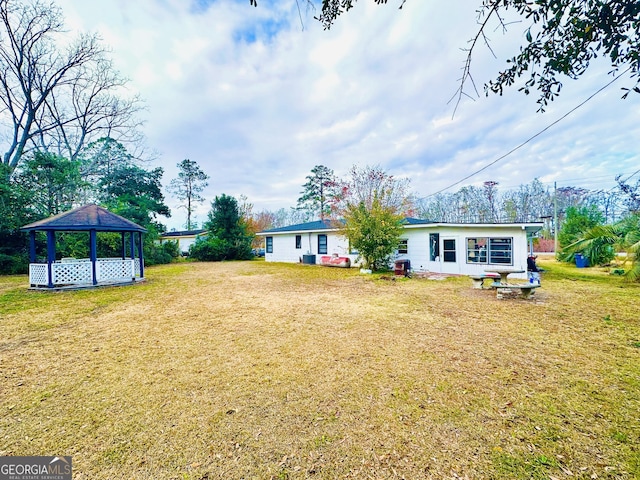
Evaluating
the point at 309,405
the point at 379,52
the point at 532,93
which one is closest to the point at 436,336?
the point at 309,405

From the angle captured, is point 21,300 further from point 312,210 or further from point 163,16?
point 312,210

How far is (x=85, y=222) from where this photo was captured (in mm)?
9812

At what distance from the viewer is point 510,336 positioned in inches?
182

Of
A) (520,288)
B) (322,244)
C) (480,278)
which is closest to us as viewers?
(520,288)

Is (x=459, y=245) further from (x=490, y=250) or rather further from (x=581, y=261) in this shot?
(x=581, y=261)

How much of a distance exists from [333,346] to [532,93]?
4278mm

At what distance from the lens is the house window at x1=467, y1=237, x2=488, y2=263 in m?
11.8

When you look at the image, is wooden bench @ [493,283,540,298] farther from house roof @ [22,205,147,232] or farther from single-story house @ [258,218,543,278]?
house roof @ [22,205,147,232]

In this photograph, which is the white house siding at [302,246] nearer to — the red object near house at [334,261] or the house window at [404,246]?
the red object near house at [334,261]

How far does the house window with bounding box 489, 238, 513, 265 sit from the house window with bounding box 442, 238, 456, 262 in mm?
1482

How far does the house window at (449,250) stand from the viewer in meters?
12.5

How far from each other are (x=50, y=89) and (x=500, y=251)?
1079 inches

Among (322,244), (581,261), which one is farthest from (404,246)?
(581,261)

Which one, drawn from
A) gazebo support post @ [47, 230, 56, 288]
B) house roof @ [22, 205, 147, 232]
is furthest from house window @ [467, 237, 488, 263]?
gazebo support post @ [47, 230, 56, 288]
